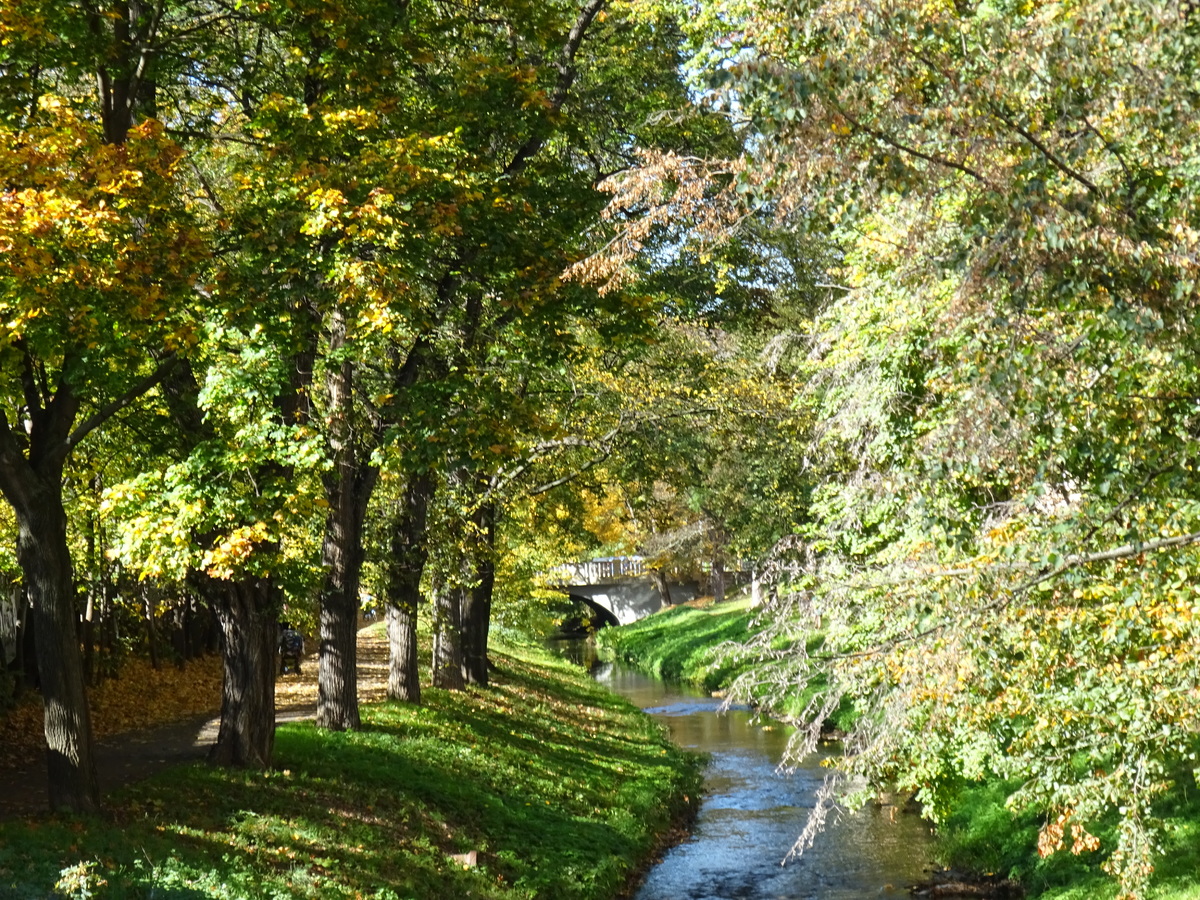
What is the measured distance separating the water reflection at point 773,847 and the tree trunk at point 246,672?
5.26 m

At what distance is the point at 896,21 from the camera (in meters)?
6.93

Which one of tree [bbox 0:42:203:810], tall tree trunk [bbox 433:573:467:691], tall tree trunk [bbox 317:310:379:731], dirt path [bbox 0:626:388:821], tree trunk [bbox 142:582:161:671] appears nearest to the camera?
tree [bbox 0:42:203:810]

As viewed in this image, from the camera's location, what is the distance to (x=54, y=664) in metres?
11.1

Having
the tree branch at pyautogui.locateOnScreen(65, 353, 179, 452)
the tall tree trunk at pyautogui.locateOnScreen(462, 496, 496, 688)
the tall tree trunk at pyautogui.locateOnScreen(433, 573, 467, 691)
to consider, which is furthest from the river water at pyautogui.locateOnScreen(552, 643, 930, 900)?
the tree branch at pyautogui.locateOnScreen(65, 353, 179, 452)

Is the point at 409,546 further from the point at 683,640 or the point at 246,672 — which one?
the point at 683,640

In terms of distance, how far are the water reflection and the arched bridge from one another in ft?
136

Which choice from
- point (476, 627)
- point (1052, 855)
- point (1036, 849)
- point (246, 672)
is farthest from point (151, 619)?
point (1052, 855)

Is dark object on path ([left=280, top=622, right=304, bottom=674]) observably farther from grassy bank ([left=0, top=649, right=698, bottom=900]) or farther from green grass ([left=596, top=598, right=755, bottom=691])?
green grass ([left=596, top=598, right=755, bottom=691])

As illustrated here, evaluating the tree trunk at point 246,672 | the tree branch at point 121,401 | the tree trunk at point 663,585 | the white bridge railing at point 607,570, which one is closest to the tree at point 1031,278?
the tree branch at point 121,401

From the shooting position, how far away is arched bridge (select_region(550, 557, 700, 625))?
6762 cm

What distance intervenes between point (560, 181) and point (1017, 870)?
404 inches

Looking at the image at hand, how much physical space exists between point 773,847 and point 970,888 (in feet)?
Result: 11.1

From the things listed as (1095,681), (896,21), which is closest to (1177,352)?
(896,21)

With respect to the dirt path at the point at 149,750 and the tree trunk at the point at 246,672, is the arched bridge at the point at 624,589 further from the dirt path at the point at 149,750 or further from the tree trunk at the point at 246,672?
the tree trunk at the point at 246,672
